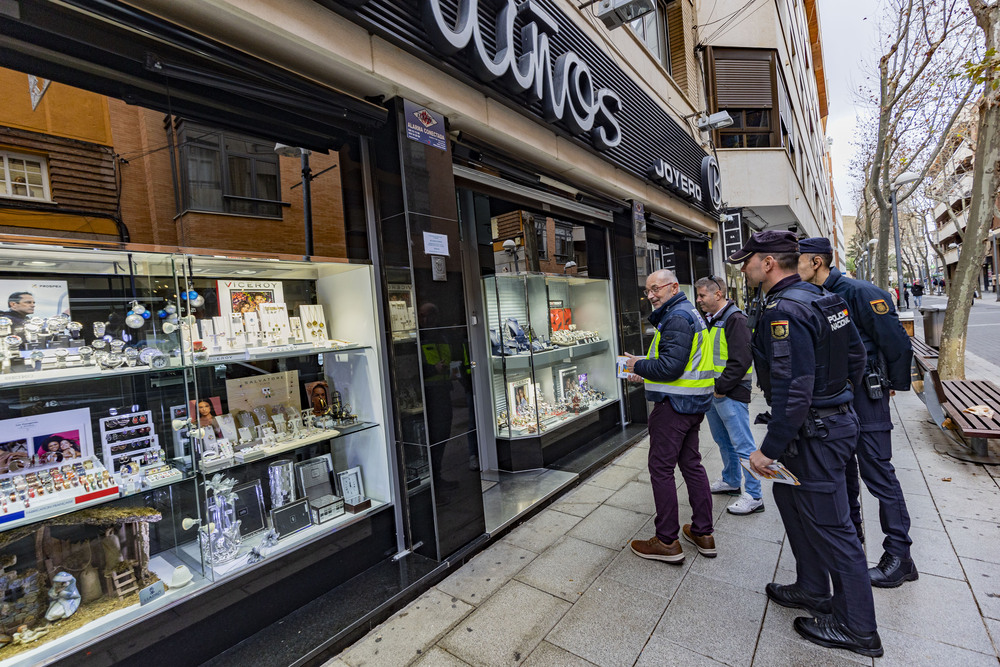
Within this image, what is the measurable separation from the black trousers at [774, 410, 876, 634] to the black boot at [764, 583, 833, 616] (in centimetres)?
19

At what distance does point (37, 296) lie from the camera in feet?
7.64

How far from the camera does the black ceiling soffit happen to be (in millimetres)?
2078

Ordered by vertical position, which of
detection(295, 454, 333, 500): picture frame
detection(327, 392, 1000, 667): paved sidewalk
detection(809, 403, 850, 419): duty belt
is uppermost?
detection(809, 403, 850, 419): duty belt

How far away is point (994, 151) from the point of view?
594cm

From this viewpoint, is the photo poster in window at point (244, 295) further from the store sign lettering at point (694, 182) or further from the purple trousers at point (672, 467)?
the store sign lettering at point (694, 182)

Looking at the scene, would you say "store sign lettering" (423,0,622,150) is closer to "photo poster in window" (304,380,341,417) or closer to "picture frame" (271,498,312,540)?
"photo poster in window" (304,380,341,417)

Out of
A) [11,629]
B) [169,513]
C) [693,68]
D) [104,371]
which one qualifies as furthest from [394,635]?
[693,68]

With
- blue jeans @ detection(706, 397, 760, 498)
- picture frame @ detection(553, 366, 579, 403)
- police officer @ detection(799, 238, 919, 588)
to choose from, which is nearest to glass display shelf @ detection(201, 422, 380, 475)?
blue jeans @ detection(706, 397, 760, 498)

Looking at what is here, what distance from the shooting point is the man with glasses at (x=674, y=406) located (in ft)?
10.3

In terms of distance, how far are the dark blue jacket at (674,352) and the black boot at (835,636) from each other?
130 cm

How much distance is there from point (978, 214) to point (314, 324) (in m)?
8.49

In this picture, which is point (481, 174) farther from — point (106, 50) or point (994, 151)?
point (994, 151)

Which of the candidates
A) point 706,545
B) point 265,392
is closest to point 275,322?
point 265,392

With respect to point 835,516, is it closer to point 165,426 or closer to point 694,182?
point 165,426
